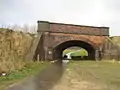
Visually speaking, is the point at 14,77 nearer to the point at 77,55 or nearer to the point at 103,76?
the point at 103,76

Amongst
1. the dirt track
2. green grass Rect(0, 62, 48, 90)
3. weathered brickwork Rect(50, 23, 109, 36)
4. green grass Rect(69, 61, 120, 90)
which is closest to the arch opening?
weathered brickwork Rect(50, 23, 109, 36)

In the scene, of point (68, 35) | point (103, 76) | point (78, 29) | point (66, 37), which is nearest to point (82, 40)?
point (78, 29)

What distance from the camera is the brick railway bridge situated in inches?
1480

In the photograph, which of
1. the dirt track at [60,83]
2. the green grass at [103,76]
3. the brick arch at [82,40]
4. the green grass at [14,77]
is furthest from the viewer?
the brick arch at [82,40]

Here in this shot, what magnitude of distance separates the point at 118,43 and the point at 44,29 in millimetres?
14879

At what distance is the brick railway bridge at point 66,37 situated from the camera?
37.6 meters

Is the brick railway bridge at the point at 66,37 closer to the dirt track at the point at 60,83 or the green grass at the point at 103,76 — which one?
the green grass at the point at 103,76

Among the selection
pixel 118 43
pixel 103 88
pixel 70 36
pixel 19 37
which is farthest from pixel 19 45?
pixel 118 43

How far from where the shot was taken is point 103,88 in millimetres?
12211

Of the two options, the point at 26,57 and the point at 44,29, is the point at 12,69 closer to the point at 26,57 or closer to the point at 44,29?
the point at 26,57

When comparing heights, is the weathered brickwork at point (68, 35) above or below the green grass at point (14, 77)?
above

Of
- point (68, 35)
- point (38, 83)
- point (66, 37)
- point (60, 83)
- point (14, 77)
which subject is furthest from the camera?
point (68, 35)

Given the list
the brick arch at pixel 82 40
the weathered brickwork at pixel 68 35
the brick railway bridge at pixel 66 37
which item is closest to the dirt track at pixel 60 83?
the brick railway bridge at pixel 66 37

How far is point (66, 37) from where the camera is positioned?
3991 centimetres
